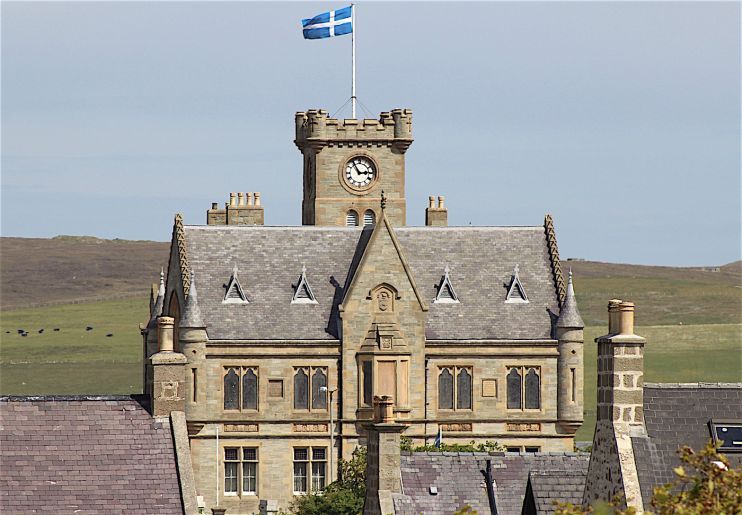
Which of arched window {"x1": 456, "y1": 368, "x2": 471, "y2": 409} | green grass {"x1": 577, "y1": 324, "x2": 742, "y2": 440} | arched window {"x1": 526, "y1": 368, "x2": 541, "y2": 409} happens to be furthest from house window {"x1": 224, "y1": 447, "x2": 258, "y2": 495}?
green grass {"x1": 577, "y1": 324, "x2": 742, "y2": 440}

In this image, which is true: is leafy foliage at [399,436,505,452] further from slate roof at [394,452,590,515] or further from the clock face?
slate roof at [394,452,590,515]

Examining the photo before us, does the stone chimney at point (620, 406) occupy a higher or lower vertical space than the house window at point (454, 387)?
higher

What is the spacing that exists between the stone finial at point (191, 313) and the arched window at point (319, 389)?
5436 mm

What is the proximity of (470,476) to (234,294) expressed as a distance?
1721 inches

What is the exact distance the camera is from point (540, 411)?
10138 cm

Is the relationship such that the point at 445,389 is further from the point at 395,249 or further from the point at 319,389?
the point at 395,249

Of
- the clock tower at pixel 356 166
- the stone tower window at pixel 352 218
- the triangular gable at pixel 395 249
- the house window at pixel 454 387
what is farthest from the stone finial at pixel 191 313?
the stone tower window at pixel 352 218

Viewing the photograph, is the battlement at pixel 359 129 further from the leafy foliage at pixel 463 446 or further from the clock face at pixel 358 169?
the leafy foliage at pixel 463 446

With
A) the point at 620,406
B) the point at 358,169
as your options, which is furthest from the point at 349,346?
the point at 620,406

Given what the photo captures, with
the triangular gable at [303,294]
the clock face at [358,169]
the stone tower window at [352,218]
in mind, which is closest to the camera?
the triangular gable at [303,294]

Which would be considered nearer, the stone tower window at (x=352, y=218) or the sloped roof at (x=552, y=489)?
the sloped roof at (x=552, y=489)

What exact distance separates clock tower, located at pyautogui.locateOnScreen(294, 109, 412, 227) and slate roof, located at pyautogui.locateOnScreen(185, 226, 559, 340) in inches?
313

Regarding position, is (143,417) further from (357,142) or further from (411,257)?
(357,142)

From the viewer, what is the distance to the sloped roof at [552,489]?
171 feet
